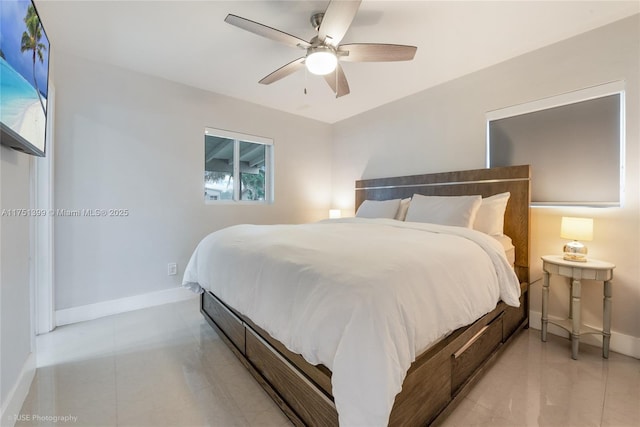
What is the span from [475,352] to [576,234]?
4.10 feet

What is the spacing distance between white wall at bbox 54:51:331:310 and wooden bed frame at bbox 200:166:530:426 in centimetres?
109

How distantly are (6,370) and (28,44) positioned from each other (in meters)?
1.55

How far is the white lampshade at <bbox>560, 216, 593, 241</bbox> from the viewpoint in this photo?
76.4 inches

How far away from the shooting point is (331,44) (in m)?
1.82

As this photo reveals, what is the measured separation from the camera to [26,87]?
1.21 m

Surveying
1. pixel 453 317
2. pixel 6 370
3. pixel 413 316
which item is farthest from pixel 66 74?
pixel 453 317

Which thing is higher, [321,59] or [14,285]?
[321,59]

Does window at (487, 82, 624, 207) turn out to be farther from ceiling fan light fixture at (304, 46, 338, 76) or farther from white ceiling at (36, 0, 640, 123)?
ceiling fan light fixture at (304, 46, 338, 76)

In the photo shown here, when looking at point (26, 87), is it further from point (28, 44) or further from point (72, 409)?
point (72, 409)

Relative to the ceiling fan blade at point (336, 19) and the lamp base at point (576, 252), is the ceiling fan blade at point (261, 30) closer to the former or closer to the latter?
the ceiling fan blade at point (336, 19)

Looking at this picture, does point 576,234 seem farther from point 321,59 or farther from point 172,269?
point 172,269

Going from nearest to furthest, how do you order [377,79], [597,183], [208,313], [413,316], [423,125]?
1. [413,316]
2. [597,183]
3. [208,313]
4. [377,79]
5. [423,125]

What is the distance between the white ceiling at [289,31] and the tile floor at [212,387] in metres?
2.52

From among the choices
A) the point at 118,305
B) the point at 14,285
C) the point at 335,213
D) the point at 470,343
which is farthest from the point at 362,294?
the point at 335,213
